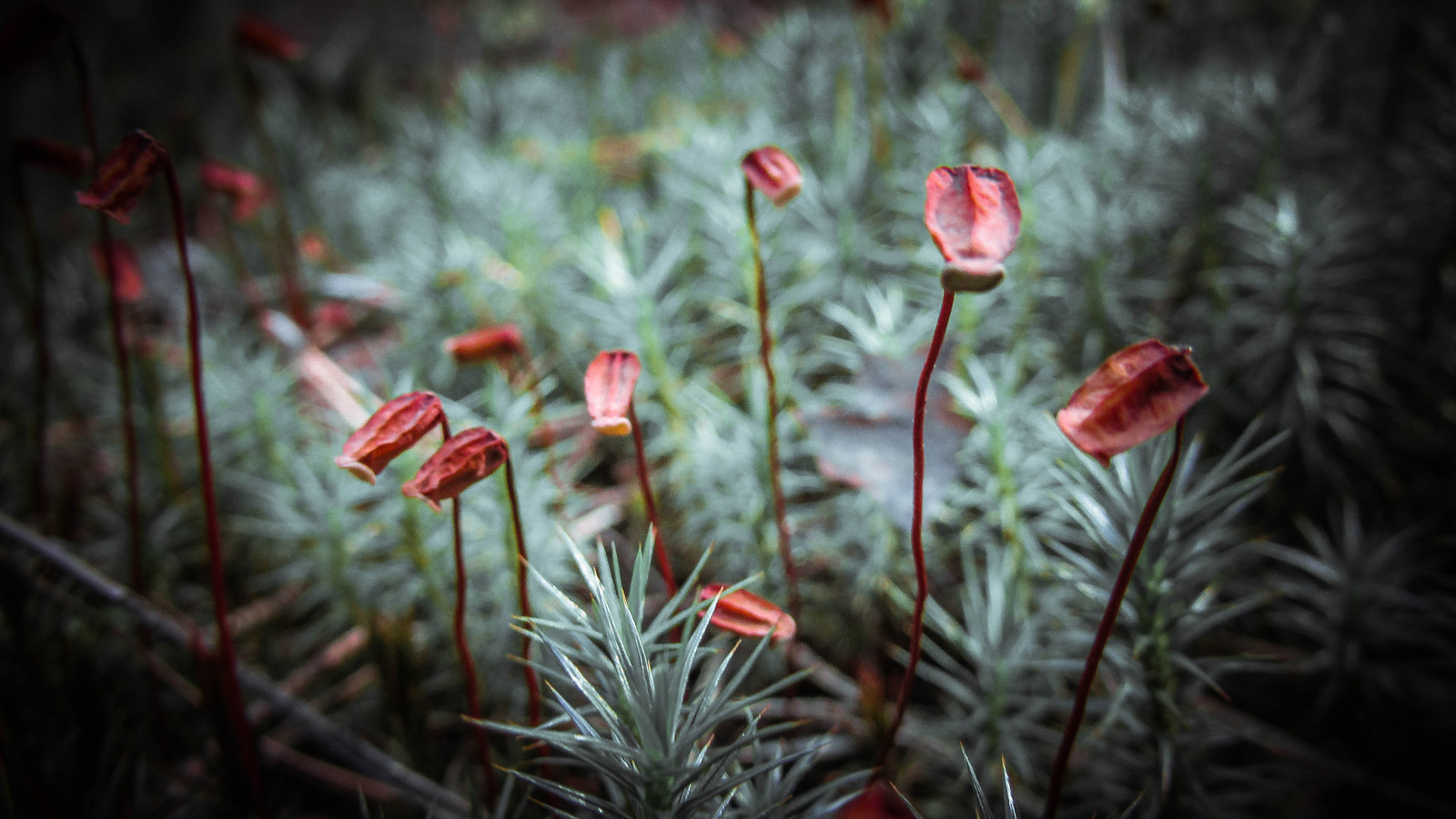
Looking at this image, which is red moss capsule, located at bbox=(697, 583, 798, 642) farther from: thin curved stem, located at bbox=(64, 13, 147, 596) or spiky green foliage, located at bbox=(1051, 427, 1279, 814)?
thin curved stem, located at bbox=(64, 13, 147, 596)

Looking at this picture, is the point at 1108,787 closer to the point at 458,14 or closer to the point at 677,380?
the point at 677,380

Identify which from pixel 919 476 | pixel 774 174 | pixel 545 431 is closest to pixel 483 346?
pixel 545 431

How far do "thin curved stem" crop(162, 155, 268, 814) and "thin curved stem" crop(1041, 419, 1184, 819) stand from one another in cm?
61

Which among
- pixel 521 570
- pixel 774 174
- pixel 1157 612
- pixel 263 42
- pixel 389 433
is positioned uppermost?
pixel 263 42

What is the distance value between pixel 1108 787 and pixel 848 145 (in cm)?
103

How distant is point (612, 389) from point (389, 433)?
6.0 inches

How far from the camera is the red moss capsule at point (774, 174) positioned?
496 millimetres

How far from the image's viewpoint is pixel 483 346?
0.66 metres

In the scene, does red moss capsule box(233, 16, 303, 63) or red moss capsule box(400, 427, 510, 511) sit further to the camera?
red moss capsule box(233, 16, 303, 63)

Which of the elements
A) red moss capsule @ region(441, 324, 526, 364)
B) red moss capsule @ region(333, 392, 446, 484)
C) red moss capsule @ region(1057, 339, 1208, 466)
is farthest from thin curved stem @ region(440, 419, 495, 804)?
red moss capsule @ region(1057, 339, 1208, 466)

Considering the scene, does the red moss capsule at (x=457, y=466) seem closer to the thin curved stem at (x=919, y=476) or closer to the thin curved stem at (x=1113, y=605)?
the thin curved stem at (x=919, y=476)

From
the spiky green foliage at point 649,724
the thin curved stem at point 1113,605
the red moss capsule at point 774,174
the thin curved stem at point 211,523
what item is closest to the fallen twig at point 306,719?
the thin curved stem at point 211,523

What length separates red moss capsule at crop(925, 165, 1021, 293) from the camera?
0.34 m

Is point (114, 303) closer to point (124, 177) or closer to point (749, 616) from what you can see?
point (124, 177)
